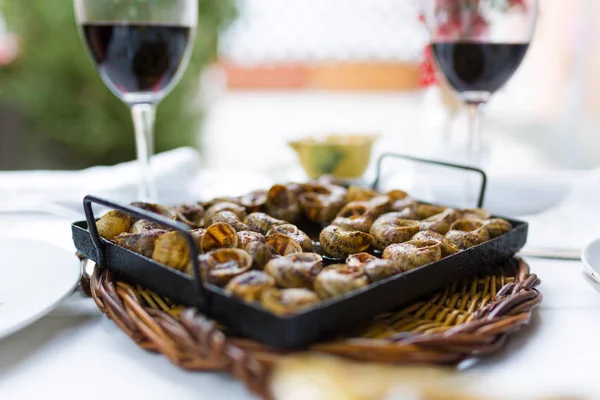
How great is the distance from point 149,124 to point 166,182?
0.50ft

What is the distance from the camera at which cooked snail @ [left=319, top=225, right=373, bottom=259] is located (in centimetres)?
53

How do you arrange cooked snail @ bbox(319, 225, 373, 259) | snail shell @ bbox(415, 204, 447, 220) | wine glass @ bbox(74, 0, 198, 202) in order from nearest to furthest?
1. cooked snail @ bbox(319, 225, 373, 259)
2. snail shell @ bbox(415, 204, 447, 220)
3. wine glass @ bbox(74, 0, 198, 202)

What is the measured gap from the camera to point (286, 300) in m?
0.39

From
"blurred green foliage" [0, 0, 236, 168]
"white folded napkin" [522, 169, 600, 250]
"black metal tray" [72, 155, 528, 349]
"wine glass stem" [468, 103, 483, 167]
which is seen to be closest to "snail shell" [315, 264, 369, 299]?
"black metal tray" [72, 155, 528, 349]

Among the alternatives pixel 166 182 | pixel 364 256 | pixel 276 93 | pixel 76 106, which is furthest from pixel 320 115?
pixel 364 256

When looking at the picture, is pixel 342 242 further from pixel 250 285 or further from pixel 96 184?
pixel 96 184

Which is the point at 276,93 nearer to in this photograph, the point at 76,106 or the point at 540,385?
the point at 76,106

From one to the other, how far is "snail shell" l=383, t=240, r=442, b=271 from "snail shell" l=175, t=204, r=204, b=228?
0.69 ft

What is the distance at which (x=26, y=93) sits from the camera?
8.43 feet

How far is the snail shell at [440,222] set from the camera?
1.90ft

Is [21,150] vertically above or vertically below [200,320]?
below

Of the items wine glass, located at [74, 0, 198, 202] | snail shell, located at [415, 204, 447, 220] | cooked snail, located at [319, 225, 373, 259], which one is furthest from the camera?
wine glass, located at [74, 0, 198, 202]

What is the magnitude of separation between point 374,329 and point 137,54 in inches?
19.2

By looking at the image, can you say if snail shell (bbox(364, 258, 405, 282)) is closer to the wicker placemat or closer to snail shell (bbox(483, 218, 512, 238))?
the wicker placemat
